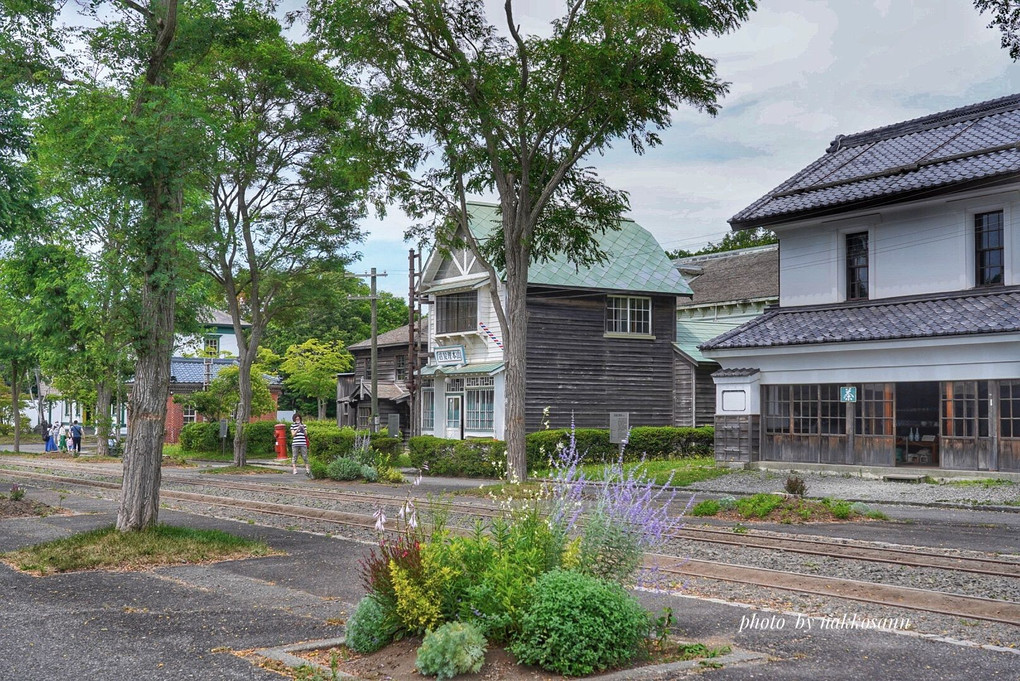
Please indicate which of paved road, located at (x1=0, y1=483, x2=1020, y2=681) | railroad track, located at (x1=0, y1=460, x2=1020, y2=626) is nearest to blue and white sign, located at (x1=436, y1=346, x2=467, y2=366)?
railroad track, located at (x1=0, y1=460, x2=1020, y2=626)

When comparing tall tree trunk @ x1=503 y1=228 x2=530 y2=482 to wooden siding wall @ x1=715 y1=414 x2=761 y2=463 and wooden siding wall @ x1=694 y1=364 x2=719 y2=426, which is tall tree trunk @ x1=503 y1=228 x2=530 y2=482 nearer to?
wooden siding wall @ x1=715 y1=414 x2=761 y2=463

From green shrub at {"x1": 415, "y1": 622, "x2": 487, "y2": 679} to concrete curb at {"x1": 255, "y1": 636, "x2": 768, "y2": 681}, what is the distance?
511 millimetres

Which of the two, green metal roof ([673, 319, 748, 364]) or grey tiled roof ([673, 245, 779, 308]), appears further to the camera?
grey tiled roof ([673, 245, 779, 308])

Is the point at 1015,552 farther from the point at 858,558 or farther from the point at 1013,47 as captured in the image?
the point at 1013,47

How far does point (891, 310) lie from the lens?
26172mm

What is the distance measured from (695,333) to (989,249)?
1742cm

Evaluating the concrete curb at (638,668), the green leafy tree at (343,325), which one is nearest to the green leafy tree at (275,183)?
the concrete curb at (638,668)

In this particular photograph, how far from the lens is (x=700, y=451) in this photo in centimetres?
3375

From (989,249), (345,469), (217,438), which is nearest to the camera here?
(989,249)

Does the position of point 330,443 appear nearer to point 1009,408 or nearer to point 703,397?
point 703,397

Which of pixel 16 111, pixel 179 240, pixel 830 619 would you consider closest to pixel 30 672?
pixel 830 619

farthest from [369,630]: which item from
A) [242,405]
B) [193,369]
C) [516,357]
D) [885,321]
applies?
[193,369]

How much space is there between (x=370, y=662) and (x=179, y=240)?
830 cm

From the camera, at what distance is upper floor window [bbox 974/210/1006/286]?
24.6 meters
